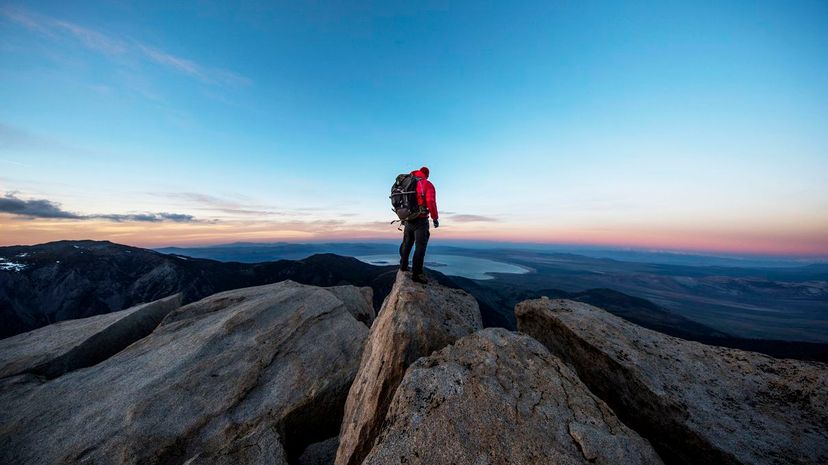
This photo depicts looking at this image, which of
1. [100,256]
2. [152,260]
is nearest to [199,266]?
[152,260]

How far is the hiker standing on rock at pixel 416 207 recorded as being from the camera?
1248cm

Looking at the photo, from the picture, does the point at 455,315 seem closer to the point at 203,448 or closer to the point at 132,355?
the point at 203,448

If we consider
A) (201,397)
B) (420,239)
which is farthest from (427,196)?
(201,397)

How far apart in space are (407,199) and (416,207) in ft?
1.76

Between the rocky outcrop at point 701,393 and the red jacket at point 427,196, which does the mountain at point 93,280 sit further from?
the rocky outcrop at point 701,393

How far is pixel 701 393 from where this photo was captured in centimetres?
816

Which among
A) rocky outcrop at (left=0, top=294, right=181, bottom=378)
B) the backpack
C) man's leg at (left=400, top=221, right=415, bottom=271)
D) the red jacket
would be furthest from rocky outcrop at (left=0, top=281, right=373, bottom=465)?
the red jacket

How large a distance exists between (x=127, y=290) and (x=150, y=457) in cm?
22320

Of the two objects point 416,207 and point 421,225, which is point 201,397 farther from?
point 416,207

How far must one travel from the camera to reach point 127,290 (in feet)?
545

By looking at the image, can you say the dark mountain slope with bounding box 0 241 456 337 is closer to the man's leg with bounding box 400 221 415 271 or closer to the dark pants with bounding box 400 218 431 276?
the man's leg with bounding box 400 221 415 271

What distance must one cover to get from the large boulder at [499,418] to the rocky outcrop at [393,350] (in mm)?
1254

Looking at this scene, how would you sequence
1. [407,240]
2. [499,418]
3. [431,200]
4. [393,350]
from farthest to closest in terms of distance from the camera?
[407,240] → [431,200] → [393,350] → [499,418]

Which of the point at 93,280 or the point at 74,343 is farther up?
the point at 74,343
